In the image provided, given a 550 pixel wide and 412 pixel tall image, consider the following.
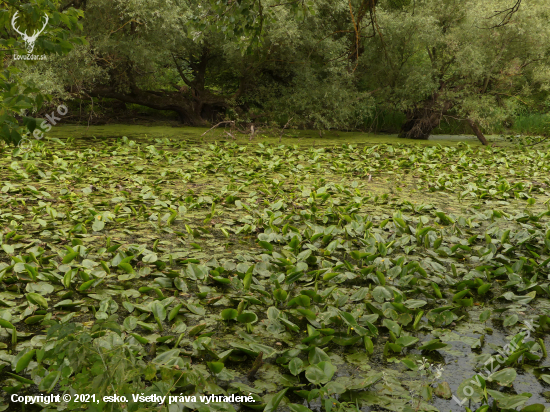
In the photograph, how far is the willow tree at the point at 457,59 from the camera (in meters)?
11.4

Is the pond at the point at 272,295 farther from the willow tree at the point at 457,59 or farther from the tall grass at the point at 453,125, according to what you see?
the tall grass at the point at 453,125

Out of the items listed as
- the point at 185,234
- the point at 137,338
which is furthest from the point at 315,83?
the point at 137,338

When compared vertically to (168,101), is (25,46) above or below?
below

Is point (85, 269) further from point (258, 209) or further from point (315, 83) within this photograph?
point (315, 83)

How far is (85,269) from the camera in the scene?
3064 mm

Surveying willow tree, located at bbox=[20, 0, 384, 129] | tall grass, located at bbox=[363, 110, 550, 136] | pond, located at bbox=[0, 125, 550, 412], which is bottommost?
pond, located at bbox=[0, 125, 550, 412]

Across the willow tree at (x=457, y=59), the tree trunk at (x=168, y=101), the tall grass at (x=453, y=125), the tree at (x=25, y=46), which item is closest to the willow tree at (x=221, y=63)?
the tree trunk at (x=168, y=101)

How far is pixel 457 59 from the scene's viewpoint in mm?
11422

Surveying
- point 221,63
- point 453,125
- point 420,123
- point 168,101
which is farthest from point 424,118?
point 168,101

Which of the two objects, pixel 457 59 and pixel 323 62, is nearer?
pixel 457 59

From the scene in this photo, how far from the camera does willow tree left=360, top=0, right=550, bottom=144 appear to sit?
11.4 m

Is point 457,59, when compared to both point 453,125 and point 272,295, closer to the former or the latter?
point 453,125

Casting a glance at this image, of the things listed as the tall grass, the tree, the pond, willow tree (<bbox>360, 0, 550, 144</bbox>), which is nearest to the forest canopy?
willow tree (<bbox>360, 0, 550, 144</bbox>)

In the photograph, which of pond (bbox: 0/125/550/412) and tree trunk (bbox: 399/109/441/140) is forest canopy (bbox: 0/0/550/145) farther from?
pond (bbox: 0/125/550/412)
